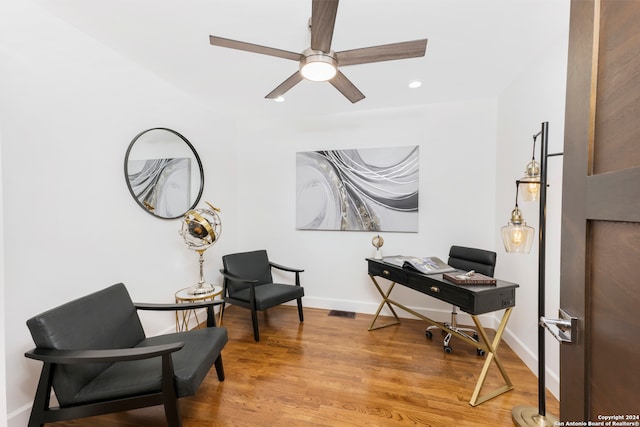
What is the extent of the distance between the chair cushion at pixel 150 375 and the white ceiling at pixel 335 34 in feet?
7.29

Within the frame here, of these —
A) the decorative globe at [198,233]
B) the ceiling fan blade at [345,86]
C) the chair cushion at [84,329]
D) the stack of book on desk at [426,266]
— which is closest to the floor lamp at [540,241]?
the stack of book on desk at [426,266]

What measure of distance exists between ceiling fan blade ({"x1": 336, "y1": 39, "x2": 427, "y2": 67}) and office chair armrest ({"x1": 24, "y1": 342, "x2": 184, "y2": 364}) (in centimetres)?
197

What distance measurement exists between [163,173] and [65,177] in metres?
0.86

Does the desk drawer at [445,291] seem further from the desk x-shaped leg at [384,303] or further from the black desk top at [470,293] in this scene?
the desk x-shaped leg at [384,303]

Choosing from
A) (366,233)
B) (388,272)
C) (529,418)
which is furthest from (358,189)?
(529,418)

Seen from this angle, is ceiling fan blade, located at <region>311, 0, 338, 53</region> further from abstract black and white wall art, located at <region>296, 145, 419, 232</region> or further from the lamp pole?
abstract black and white wall art, located at <region>296, 145, 419, 232</region>

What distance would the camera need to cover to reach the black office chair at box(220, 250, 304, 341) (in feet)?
8.98

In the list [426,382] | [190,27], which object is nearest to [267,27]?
[190,27]

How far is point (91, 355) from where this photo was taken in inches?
54.4

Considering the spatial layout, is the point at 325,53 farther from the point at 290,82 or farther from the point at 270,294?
the point at 270,294

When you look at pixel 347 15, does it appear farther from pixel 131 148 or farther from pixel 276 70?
pixel 131 148

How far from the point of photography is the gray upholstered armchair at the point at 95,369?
139 centimetres

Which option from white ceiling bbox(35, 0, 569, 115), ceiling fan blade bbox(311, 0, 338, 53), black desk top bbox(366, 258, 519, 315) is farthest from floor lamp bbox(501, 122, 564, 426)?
ceiling fan blade bbox(311, 0, 338, 53)

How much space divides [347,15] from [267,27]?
1.83ft
